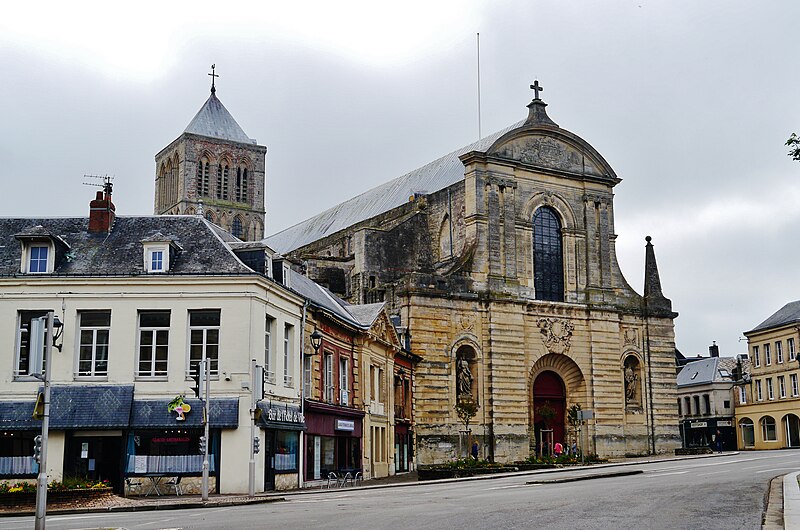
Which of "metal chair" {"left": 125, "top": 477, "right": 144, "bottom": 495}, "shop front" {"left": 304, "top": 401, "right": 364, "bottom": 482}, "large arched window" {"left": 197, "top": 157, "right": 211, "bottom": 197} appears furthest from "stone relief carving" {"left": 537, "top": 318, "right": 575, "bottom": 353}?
"large arched window" {"left": 197, "top": 157, "right": 211, "bottom": 197}

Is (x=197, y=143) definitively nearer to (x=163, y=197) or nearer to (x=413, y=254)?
(x=163, y=197)

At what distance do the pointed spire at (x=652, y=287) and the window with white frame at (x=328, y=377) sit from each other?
26.4m

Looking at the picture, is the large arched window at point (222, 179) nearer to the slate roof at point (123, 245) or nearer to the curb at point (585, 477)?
the slate roof at point (123, 245)

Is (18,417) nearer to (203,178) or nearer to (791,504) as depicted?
(791,504)

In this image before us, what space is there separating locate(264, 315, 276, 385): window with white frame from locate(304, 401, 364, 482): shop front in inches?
97.4

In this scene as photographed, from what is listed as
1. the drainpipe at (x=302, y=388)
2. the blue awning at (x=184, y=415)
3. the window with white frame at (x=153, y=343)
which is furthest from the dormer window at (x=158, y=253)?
the drainpipe at (x=302, y=388)

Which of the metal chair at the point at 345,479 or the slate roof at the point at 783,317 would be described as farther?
the slate roof at the point at 783,317

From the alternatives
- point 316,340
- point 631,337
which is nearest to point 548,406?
point 631,337

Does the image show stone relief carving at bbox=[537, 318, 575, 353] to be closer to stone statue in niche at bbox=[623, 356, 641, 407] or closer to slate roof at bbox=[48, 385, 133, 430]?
stone statue in niche at bbox=[623, 356, 641, 407]

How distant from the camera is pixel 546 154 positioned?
172 feet

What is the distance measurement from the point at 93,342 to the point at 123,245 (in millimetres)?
3215

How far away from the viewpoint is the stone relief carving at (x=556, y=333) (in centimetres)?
5066

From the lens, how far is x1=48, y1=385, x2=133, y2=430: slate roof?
2658 cm

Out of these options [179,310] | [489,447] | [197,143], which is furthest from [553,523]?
[197,143]
